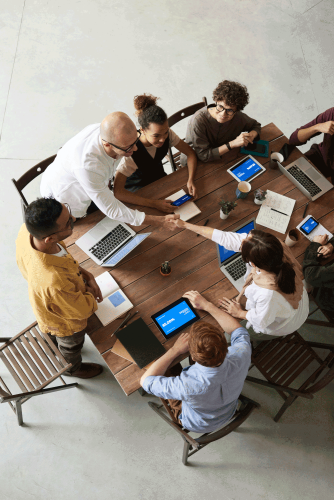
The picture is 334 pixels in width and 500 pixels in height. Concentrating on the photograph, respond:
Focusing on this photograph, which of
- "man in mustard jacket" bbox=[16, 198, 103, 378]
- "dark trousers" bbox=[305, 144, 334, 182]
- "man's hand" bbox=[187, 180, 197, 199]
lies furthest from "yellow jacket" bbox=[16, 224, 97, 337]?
"dark trousers" bbox=[305, 144, 334, 182]

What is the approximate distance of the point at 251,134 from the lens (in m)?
2.79

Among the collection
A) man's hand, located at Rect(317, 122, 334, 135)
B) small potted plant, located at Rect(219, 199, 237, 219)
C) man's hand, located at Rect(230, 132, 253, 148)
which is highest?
man's hand, located at Rect(230, 132, 253, 148)

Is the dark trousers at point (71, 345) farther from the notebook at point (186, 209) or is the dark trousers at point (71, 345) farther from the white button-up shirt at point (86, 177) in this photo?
the notebook at point (186, 209)

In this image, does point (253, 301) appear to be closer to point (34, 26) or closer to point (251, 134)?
point (251, 134)

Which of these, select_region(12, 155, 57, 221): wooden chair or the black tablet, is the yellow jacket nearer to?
the black tablet

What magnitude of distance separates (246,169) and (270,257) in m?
1.15

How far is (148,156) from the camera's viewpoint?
8.89 ft

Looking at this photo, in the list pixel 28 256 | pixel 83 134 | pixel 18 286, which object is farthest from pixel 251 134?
pixel 18 286

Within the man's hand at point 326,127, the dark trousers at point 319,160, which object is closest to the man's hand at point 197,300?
the man's hand at point 326,127

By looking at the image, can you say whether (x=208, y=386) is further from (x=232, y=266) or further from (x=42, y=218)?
(x=42, y=218)

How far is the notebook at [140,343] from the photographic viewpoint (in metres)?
2.08

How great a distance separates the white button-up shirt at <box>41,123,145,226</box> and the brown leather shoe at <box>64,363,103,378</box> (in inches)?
49.2

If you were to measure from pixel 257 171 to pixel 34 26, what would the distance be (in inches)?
150

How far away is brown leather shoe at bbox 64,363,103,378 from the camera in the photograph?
2756mm
